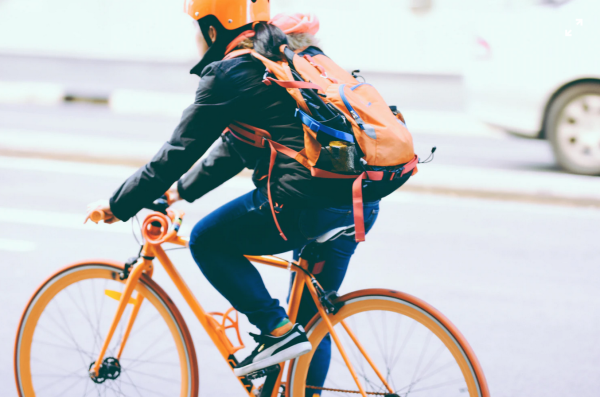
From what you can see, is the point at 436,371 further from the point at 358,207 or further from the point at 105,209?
the point at 105,209

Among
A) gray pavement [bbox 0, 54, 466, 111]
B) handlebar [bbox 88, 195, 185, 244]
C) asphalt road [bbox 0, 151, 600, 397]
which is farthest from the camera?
gray pavement [bbox 0, 54, 466, 111]

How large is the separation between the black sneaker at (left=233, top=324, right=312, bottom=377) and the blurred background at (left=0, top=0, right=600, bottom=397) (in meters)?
0.93

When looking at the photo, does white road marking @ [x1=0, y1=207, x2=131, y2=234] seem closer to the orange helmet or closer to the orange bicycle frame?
the orange bicycle frame

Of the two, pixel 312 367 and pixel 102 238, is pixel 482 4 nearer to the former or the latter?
pixel 102 238

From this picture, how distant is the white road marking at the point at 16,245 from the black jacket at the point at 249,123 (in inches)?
116

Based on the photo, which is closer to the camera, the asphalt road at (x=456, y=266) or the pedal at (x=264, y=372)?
the pedal at (x=264, y=372)

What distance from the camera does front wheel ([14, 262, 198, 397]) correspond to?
262 centimetres

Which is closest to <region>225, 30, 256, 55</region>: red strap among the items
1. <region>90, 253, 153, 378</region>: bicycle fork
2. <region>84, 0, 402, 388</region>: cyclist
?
<region>84, 0, 402, 388</region>: cyclist

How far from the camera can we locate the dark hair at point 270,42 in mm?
2199

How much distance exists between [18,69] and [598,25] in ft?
34.3

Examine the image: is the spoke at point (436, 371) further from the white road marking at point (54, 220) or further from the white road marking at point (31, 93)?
the white road marking at point (31, 93)

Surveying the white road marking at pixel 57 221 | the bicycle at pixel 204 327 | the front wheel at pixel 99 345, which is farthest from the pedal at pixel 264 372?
the white road marking at pixel 57 221

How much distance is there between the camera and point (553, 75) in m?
6.68

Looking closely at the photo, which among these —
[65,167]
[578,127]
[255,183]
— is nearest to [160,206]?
[255,183]
